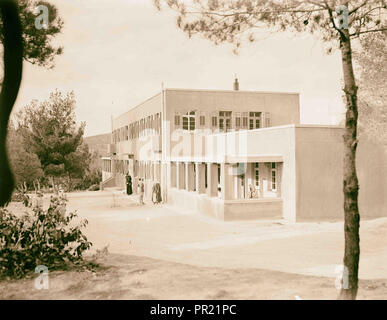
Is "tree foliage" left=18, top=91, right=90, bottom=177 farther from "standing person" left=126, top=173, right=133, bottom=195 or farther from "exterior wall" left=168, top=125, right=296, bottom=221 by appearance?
"exterior wall" left=168, top=125, right=296, bottom=221

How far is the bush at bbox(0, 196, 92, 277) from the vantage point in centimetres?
803

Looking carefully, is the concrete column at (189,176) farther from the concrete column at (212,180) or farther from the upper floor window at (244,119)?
the upper floor window at (244,119)

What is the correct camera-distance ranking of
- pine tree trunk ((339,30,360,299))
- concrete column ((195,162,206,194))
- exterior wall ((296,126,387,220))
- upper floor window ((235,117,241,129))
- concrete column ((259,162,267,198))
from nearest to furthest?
pine tree trunk ((339,30,360,299)), exterior wall ((296,126,387,220)), concrete column ((259,162,267,198)), concrete column ((195,162,206,194)), upper floor window ((235,117,241,129))

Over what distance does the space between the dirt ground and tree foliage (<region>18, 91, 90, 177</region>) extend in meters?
12.8

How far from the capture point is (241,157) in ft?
61.2

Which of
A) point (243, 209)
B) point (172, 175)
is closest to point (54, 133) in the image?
point (172, 175)

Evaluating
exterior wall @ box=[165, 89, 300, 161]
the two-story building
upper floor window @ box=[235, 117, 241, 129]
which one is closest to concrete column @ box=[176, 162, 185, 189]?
the two-story building

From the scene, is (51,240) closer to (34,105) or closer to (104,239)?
(104,239)

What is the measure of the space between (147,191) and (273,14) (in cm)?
2167

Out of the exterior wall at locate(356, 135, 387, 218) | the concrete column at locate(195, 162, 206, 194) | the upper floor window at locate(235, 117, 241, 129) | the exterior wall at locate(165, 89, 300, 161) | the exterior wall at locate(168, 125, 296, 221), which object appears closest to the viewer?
the exterior wall at locate(168, 125, 296, 221)

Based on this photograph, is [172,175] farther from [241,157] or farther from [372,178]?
[372,178]

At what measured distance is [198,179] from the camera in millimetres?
22484

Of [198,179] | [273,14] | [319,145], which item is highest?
[273,14]
